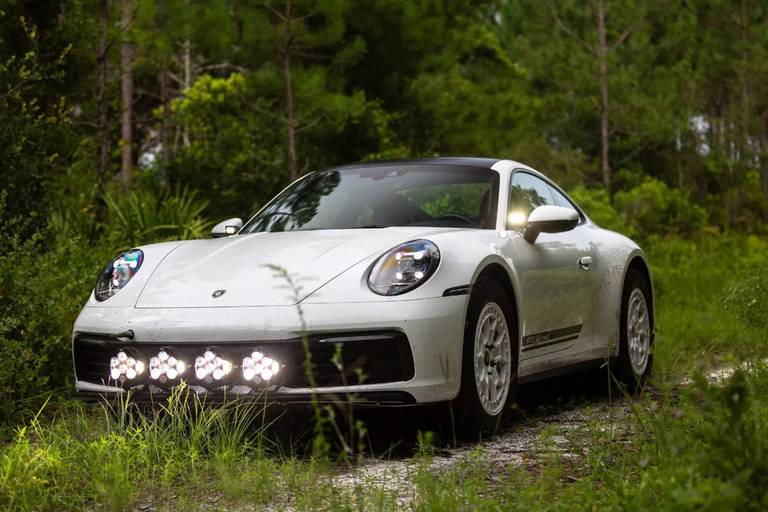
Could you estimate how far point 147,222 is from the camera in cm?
1188

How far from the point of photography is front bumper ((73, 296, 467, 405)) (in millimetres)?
4961

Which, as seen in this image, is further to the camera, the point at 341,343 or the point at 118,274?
the point at 118,274

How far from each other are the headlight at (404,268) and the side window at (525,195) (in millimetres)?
1106

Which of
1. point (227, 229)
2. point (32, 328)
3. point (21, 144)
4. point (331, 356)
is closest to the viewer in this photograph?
point (331, 356)

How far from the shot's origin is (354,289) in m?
5.07

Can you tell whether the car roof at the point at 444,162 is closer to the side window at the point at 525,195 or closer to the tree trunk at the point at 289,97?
the side window at the point at 525,195

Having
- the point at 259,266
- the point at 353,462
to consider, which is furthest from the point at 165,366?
the point at 353,462

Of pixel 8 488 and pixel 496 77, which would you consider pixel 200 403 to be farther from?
pixel 496 77

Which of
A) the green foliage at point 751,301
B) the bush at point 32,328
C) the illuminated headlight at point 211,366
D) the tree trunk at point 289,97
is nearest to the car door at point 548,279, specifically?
the illuminated headlight at point 211,366

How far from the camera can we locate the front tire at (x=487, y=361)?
528 centimetres

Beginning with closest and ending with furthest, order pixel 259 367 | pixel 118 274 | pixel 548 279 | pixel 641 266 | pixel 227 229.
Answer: pixel 259 367, pixel 118 274, pixel 548 279, pixel 227 229, pixel 641 266

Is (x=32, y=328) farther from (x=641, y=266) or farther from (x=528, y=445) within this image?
(x=641, y=266)

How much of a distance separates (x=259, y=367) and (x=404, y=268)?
0.76 meters

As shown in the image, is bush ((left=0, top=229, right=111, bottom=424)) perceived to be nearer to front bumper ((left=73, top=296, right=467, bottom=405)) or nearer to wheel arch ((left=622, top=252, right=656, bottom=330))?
front bumper ((left=73, top=296, right=467, bottom=405))
